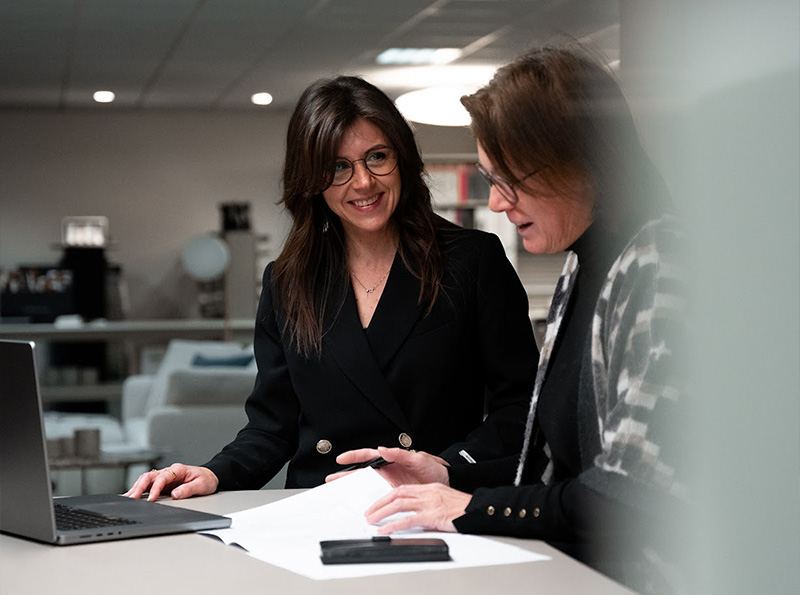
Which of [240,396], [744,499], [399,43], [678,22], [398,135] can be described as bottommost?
[240,396]

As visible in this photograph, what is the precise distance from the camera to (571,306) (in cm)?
112

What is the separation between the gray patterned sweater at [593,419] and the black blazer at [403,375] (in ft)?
0.91

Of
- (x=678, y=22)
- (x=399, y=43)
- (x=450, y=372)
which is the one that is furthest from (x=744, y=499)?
(x=399, y=43)

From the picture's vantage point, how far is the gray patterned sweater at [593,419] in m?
0.78

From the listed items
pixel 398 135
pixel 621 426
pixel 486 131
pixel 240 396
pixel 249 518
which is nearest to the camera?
pixel 621 426

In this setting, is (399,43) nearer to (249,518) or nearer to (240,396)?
(240,396)

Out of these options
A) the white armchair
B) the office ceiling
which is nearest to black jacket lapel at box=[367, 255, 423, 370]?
the office ceiling

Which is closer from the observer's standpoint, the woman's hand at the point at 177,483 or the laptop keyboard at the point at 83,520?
the laptop keyboard at the point at 83,520

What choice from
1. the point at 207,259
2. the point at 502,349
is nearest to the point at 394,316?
the point at 502,349

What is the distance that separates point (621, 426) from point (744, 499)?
Result: 0.50m

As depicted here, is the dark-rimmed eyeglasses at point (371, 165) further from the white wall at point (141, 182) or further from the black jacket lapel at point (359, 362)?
the white wall at point (141, 182)

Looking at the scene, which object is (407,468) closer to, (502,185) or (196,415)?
(502,185)

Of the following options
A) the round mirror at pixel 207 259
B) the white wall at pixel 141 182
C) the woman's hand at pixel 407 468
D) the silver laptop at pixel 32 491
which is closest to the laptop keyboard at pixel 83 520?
the silver laptop at pixel 32 491

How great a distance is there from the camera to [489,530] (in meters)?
1.03
